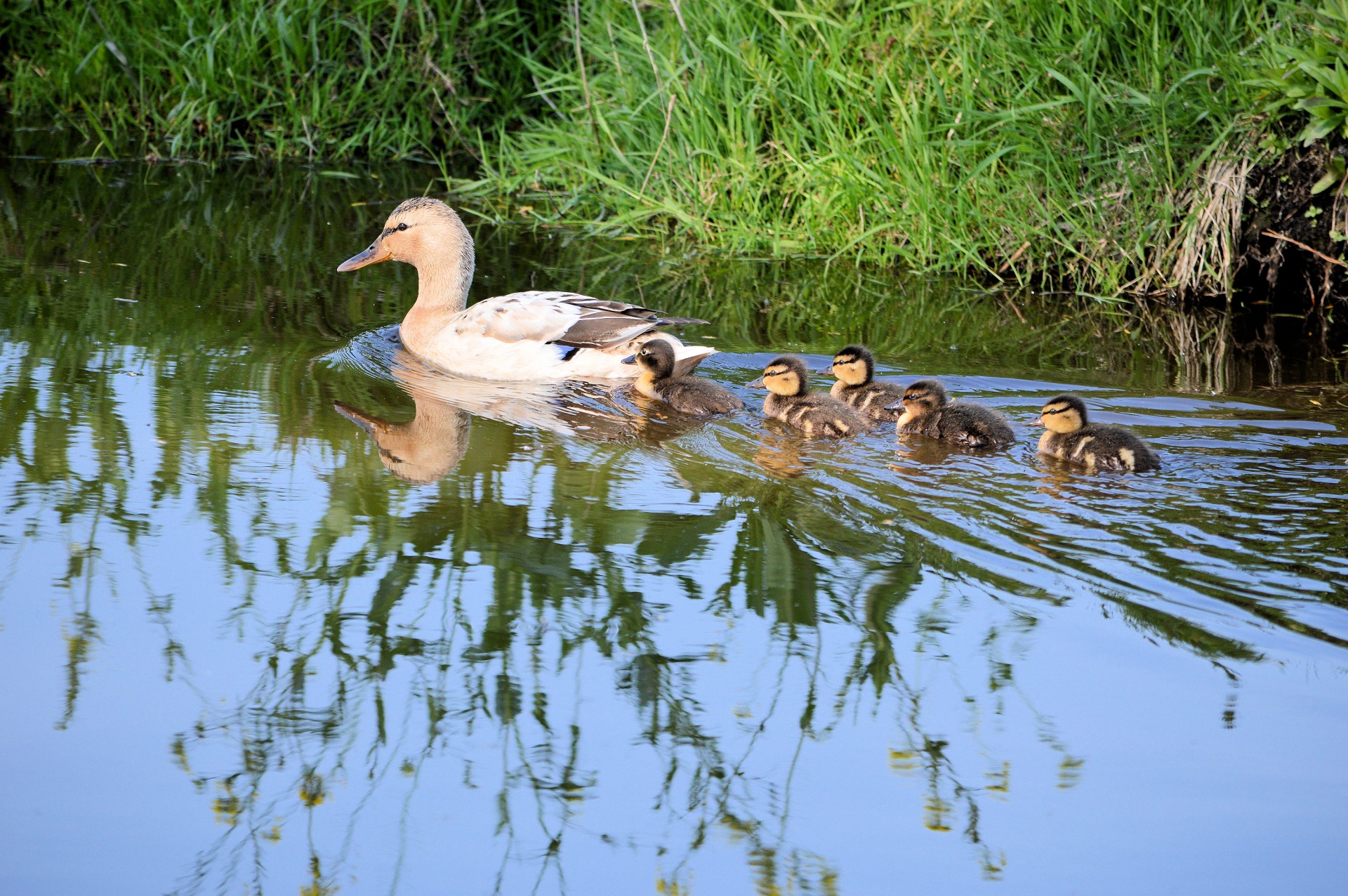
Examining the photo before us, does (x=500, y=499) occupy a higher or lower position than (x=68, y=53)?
lower

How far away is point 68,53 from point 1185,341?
29.0 feet

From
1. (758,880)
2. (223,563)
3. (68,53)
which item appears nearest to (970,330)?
(223,563)

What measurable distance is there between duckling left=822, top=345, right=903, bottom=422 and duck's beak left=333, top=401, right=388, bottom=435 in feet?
6.28

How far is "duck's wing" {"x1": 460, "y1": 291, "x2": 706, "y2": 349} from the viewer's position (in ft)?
21.4

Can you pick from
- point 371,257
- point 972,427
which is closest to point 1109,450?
point 972,427

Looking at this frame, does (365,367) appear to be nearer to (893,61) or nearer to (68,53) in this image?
(893,61)

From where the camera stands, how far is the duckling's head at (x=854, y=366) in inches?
239

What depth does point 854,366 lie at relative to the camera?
6.05 meters

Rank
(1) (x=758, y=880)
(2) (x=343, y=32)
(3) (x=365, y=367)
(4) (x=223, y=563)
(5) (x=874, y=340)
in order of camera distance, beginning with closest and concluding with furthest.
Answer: (1) (x=758, y=880)
(4) (x=223, y=563)
(3) (x=365, y=367)
(5) (x=874, y=340)
(2) (x=343, y=32)

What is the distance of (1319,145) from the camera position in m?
7.34

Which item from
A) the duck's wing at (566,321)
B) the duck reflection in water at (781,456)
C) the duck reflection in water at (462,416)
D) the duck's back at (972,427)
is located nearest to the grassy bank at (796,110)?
the duck's wing at (566,321)

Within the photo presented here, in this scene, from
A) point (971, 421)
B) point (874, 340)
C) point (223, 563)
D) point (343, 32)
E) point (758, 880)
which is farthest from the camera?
point (343, 32)

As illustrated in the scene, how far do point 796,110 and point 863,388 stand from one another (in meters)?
3.33

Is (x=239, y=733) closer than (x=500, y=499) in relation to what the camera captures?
Yes
